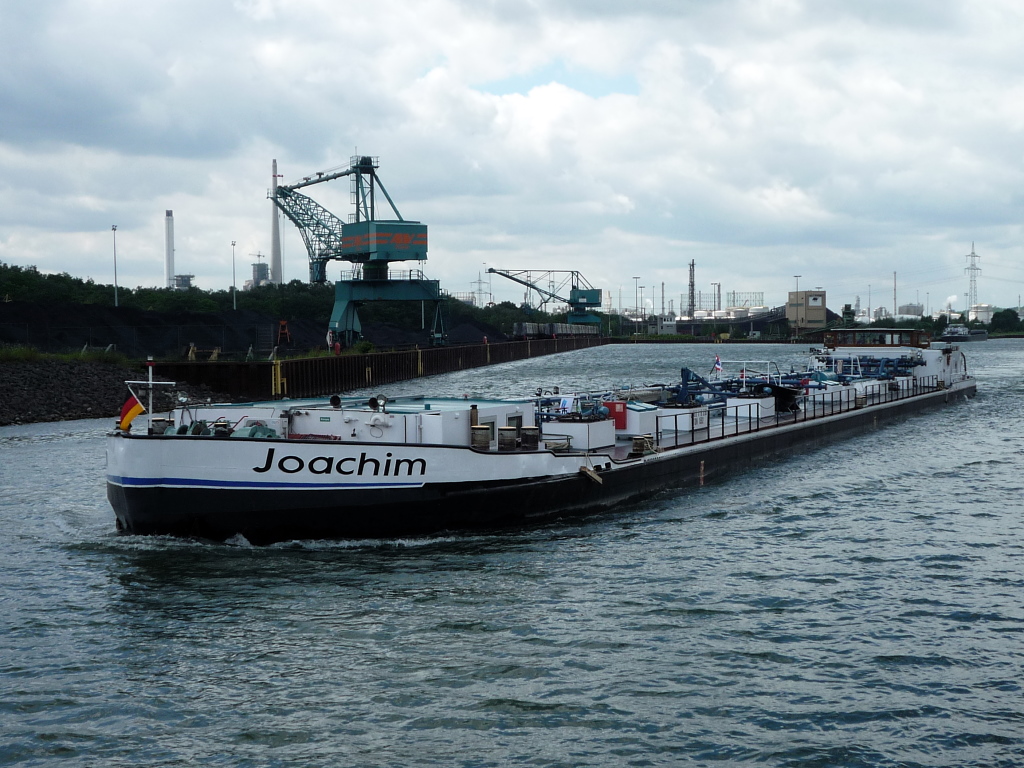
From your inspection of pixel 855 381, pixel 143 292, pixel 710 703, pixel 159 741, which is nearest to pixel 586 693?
pixel 710 703

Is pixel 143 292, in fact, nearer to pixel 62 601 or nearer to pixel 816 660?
pixel 62 601

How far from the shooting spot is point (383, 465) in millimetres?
18203

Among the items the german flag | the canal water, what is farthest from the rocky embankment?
the german flag

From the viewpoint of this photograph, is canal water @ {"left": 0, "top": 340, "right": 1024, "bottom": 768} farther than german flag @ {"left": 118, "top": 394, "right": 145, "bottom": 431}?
No

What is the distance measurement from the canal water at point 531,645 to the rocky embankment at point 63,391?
2306 centimetres

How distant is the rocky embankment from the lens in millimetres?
44156

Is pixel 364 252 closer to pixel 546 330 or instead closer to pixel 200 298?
pixel 200 298

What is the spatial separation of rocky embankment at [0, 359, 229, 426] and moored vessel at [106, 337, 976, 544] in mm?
26588

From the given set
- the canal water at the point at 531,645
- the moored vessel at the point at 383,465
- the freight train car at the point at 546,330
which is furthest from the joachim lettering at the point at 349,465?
the freight train car at the point at 546,330

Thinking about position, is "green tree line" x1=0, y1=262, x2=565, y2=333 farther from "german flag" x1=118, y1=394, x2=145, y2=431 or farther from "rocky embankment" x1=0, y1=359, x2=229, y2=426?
"german flag" x1=118, y1=394, x2=145, y2=431

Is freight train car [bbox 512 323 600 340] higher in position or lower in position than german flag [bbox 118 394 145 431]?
higher

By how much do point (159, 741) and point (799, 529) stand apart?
15.6m

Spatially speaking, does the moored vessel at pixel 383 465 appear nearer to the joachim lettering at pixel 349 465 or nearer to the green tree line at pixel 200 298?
the joachim lettering at pixel 349 465

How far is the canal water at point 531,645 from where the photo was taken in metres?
11.1
